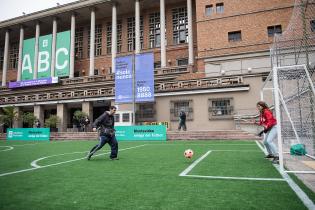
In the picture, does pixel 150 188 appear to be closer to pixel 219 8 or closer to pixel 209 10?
pixel 219 8

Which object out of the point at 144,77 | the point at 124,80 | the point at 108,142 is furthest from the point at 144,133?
the point at 108,142

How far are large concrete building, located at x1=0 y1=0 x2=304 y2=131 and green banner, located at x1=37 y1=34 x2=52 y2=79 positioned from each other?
929 mm

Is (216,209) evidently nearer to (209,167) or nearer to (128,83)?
(209,167)

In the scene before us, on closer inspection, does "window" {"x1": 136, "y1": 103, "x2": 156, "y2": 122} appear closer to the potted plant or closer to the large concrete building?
Answer: the large concrete building

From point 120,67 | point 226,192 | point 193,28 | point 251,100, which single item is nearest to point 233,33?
point 193,28

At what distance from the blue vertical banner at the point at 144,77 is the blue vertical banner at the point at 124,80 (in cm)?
74

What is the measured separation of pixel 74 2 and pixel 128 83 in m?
26.3

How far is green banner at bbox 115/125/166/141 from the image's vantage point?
19875mm

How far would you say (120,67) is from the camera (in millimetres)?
24641

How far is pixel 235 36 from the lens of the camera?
105ft

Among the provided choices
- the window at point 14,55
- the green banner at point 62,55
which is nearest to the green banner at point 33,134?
the green banner at point 62,55

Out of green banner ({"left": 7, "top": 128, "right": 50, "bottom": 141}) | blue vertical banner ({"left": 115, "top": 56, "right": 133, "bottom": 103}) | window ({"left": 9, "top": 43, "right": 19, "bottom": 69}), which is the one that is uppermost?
window ({"left": 9, "top": 43, "right": 19, "bottom": 69})

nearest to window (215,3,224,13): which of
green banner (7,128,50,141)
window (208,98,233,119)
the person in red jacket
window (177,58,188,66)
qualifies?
window (177,58,188,66)

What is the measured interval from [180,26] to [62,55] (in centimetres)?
2005
